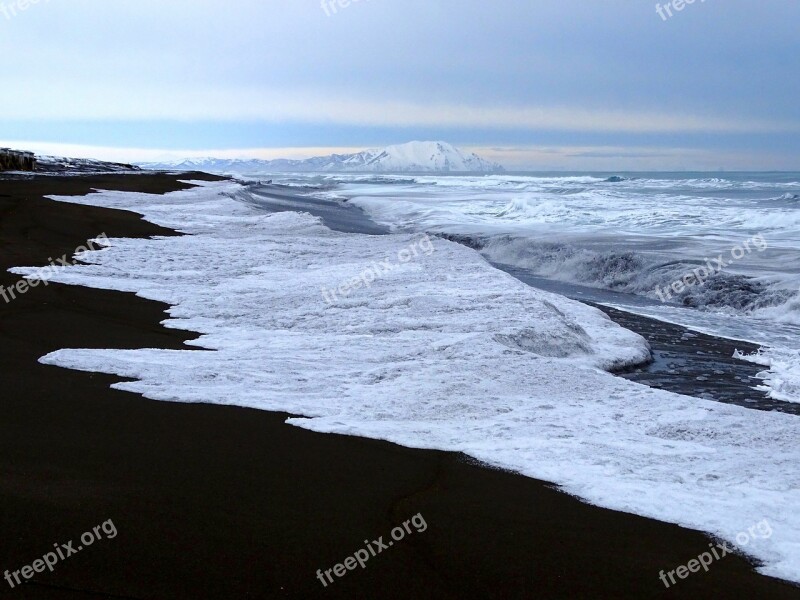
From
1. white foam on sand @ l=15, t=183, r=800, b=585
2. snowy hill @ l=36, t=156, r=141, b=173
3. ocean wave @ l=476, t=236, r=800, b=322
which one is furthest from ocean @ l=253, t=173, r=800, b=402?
snowy hill @ l=36, t=156, r=141, b=173

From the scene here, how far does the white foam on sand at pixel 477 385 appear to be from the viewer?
443cm

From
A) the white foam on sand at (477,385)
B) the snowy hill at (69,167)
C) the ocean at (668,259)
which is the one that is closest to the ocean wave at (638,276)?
the ocean at (668,259)

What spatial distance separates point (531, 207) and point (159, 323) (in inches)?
1212

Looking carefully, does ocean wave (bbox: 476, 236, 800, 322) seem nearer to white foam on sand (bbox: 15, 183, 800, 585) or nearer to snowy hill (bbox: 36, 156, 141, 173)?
white foam on sand (bbox: 15, 183, 800, 585)

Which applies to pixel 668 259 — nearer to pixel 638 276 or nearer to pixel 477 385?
pixel 638 276

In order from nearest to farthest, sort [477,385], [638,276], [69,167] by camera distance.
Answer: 1. [477,385]
2. [638,276]
3. [69,167]

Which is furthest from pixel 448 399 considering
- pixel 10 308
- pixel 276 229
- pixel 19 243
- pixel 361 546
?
pixel 276 229

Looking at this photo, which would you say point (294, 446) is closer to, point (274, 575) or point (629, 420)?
point (274, 575)

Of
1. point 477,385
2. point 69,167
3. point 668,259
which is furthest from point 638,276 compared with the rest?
point 69,167

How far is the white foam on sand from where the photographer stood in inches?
174

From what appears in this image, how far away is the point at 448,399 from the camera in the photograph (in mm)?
5816

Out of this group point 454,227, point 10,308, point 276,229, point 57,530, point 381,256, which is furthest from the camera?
point 454,227

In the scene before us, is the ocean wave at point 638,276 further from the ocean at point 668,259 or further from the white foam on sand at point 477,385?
the white foam on sand at point 477,385

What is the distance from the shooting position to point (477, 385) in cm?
616
